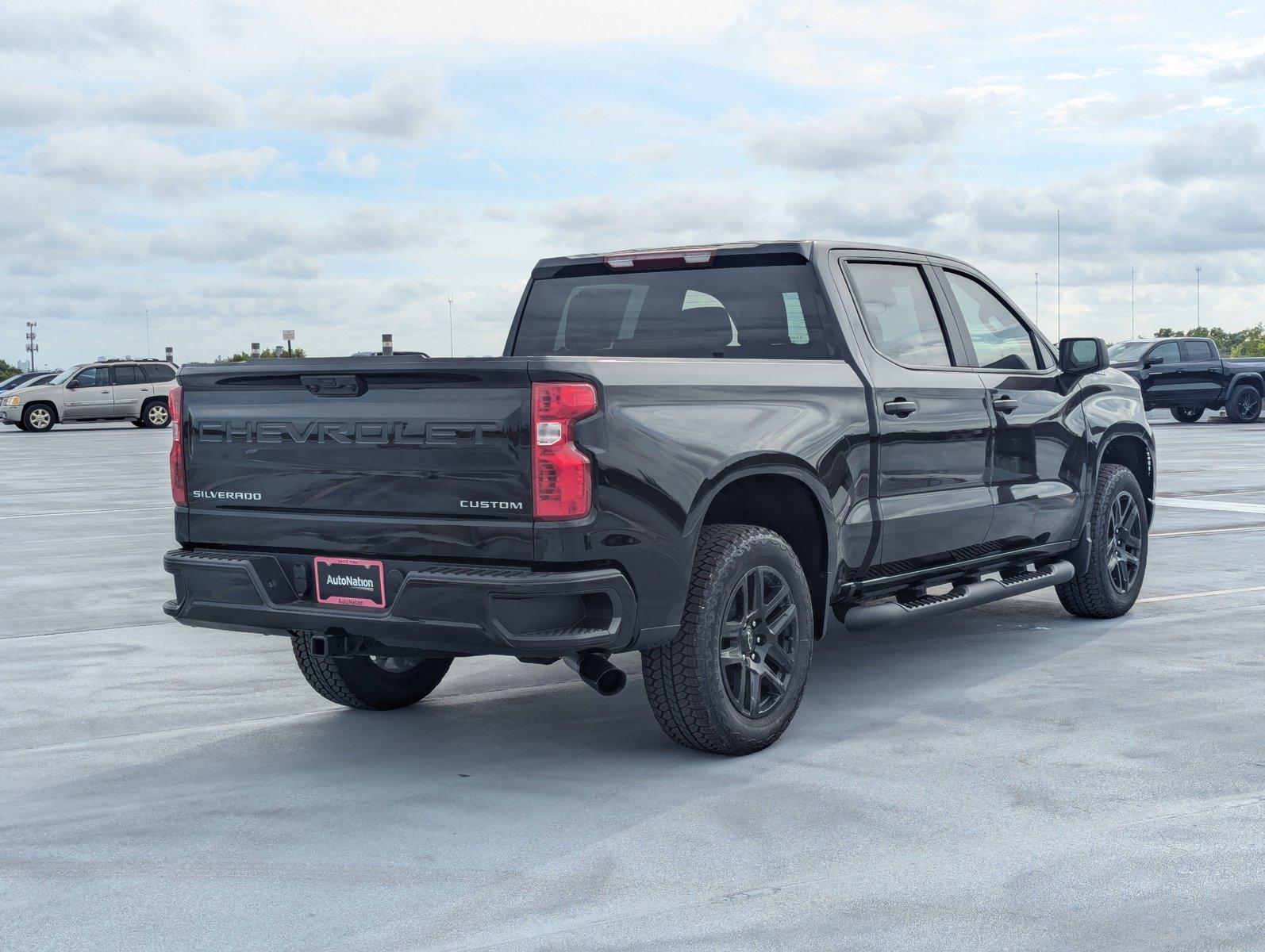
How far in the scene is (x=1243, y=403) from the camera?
3412cm

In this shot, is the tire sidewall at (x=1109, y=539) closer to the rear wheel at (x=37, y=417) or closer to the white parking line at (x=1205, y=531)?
the white parking line at (x=1205, y=531)

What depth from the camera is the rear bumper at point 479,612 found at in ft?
15.7

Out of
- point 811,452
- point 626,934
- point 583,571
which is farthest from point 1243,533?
point 626,934

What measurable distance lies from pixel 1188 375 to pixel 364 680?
100ft

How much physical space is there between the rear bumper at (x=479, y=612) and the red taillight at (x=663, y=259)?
2120mm

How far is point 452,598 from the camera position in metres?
4.87

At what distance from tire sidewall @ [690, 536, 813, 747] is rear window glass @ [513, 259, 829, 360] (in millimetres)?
975

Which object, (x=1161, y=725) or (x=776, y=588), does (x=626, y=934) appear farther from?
(x=1161, y=725)

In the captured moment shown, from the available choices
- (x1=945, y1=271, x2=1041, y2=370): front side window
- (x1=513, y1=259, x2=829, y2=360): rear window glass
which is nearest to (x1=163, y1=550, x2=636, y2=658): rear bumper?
(x1=513, y1=259, x2=829, y2=360): rear window glass

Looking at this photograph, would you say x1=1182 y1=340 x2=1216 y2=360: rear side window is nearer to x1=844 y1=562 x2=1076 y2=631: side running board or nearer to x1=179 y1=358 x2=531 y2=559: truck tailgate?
x1=844 y1=562 x2=1076 y2=631: side running board

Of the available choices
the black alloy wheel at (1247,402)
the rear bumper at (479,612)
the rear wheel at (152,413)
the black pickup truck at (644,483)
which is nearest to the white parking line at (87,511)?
the black pickup truck at (644,483)

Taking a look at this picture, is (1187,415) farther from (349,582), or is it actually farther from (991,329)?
(349,582)

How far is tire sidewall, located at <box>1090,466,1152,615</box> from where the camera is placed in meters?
8.20

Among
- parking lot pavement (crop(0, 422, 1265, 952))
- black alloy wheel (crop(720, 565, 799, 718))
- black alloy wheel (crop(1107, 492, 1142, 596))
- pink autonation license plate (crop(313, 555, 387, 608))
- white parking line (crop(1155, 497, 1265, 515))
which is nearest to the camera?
parking lot pavement (crop(0, 422, 1265, 952))
